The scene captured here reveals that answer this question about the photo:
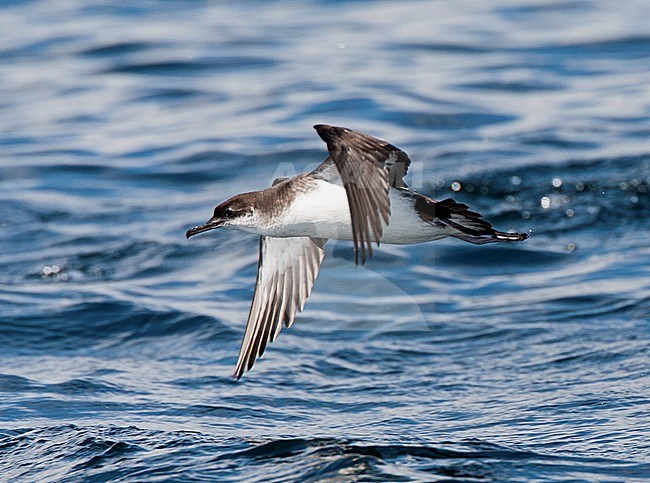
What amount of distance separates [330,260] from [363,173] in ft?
17.3

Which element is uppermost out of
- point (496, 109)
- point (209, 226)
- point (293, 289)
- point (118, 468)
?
point (496, 109)

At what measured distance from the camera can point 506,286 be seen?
387 inches

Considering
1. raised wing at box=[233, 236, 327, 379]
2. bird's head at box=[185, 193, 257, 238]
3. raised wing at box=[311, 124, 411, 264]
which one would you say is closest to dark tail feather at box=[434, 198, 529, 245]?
raised wing at box=[311, 124, 411, 264]

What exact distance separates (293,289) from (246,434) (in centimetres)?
93

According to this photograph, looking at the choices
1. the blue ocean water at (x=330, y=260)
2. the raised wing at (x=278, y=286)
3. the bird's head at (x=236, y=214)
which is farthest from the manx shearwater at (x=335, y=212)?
the blue ocean water at (x=330, y=260)

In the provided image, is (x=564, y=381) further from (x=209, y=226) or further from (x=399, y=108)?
(x=399, y=108)

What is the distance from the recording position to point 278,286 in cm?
703

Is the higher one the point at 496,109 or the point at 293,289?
the point at 496,109

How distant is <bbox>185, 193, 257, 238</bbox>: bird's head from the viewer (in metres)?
6.10

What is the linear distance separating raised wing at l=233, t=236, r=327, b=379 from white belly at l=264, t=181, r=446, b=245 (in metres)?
0.95

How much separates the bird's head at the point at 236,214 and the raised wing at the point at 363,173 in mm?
724

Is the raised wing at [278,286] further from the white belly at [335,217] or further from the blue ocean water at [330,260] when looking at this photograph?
the white belly at [335,217]

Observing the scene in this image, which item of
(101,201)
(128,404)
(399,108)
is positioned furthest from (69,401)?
(399,108)

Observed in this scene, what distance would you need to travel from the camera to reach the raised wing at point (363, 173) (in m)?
5.16
